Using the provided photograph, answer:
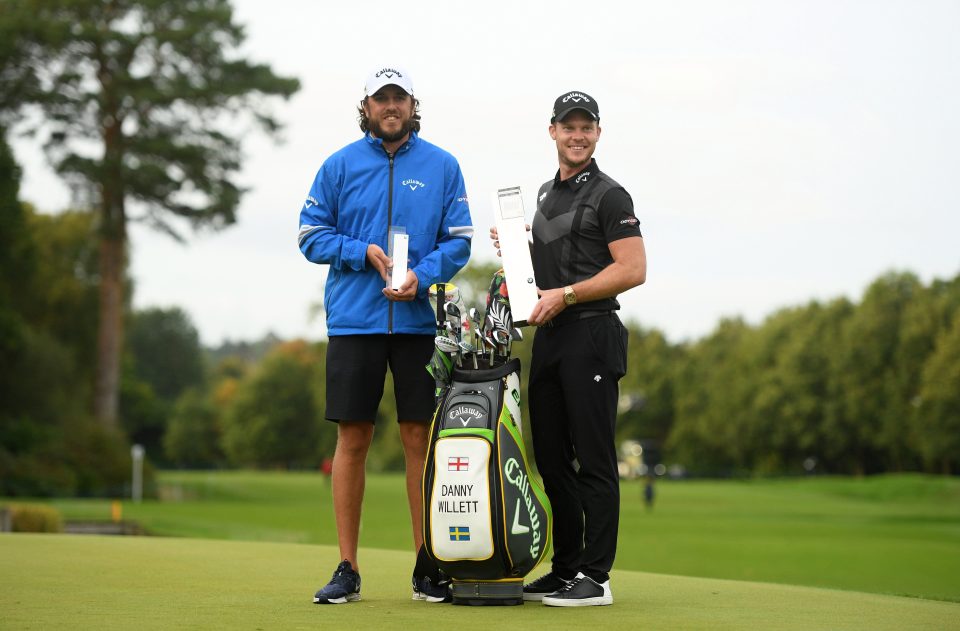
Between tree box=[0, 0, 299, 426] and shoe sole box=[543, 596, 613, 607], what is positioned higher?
tree box=[0, 0, 299, 426]

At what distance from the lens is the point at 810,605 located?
5129 millimetres

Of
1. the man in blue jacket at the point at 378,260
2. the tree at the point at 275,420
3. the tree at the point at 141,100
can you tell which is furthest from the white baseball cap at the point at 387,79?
the tree at the point at 275,420

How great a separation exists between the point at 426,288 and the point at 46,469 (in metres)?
35.8

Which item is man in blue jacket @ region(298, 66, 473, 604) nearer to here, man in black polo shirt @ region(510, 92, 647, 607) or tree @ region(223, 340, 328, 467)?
man in black polo shirt @ region(510, 92, 647, 607)

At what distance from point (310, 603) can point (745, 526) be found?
100 feet

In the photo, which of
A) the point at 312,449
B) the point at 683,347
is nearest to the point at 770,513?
the point at 683,347

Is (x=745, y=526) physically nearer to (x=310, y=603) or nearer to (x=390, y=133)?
(x=390, y=133)

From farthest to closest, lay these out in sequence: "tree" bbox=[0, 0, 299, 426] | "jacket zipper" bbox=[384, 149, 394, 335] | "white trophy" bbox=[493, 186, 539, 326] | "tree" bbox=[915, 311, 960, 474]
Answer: "tree" bbox=[915, 311, 960, 474] < "tree" bbox=[0, 0, 299, 426] < "jacket zipper" bbox=[384, 149, 394, 335] < "white trophy" bbox=[493, 186, 539, 326]

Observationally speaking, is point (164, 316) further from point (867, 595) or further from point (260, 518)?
point (867, 595)

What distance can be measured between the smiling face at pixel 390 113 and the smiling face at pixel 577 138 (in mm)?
663

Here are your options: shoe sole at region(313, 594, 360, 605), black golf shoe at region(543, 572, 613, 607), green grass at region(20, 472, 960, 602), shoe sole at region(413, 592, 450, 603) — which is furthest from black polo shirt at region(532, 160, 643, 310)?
green grass at region(20, 472, 960, 602)

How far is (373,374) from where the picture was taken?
546 cm

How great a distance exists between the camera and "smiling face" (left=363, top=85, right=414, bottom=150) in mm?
5539

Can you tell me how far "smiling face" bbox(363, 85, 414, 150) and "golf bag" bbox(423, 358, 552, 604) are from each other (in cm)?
122
